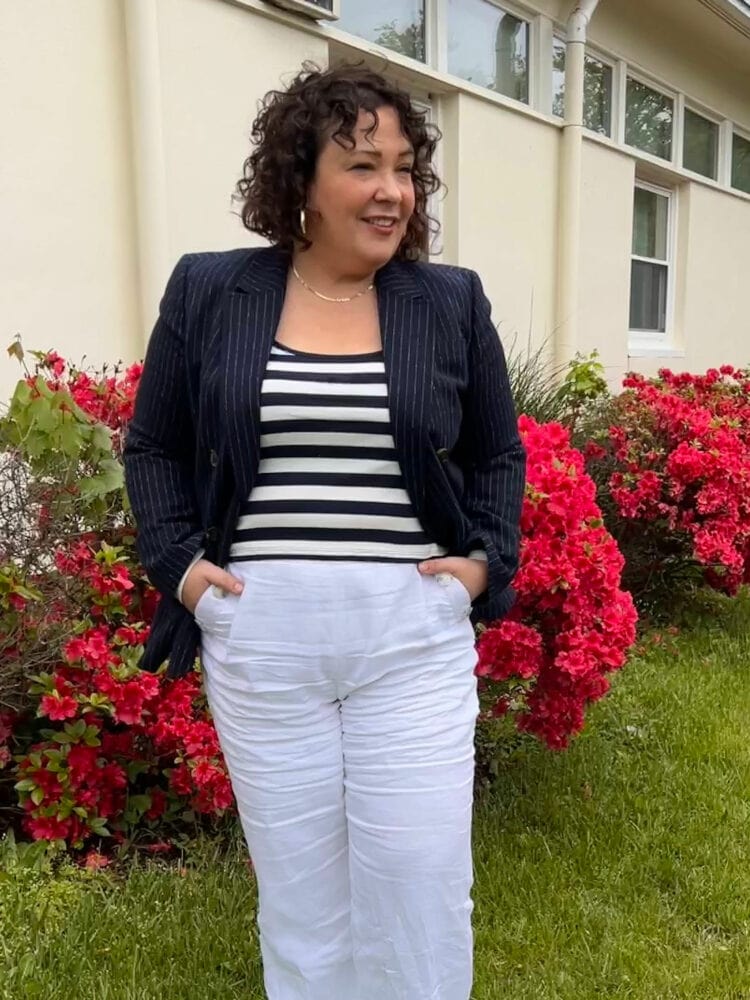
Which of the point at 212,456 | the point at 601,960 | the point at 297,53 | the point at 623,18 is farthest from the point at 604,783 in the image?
the point at 623,18

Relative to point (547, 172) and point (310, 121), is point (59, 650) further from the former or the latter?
point (547, 172)

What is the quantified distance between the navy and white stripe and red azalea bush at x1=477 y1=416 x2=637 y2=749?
126cm

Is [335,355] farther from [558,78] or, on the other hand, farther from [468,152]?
[558,78]

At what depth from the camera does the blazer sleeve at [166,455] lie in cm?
182

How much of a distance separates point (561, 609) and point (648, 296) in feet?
24.8

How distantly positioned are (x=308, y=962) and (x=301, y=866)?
Answer: 0.21 meters

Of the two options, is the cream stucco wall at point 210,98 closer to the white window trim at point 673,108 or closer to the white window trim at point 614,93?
the white window trim at point 614,93

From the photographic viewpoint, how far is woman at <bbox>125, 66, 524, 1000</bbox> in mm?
1722

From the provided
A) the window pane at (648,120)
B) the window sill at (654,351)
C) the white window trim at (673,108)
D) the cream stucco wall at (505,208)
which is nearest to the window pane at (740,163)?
the white window trim at (673,108)

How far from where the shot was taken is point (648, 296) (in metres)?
9.79

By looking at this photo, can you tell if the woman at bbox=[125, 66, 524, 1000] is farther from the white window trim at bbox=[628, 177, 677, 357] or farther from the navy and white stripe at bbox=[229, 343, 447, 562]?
the white window trim at bbox=[628, 177, 677, 357]

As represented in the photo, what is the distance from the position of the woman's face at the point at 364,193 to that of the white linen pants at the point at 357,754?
617 millimetres

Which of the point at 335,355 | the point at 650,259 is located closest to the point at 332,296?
the point at 335,355

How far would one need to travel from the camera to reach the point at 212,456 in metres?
1.78
